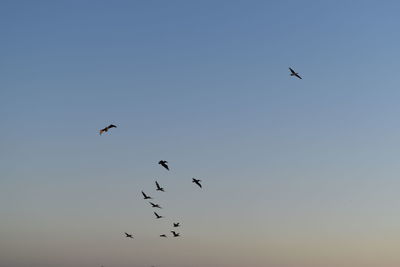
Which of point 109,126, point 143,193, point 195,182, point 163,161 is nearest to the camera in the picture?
point 109,126

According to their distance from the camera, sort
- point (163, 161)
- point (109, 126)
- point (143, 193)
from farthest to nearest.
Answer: point (143, 193) < point (163, 161) < point (109, 126)

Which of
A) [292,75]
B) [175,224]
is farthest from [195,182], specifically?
[292,75]

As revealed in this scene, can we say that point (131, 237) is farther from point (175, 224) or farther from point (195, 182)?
point (195, 182)

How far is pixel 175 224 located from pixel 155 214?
9.12 meters

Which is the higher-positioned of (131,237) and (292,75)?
(292,75)

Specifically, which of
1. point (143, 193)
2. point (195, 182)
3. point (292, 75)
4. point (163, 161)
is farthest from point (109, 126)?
point (292, 75)

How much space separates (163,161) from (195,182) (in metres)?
18.4

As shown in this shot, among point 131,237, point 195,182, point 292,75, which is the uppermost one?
point 292,75

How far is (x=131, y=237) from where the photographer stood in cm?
16488

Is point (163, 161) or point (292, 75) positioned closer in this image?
point (163, 161)

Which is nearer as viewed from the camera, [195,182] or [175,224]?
[195,182]

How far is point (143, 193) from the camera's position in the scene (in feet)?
518

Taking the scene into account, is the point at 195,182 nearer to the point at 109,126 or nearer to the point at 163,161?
the point at 163,161

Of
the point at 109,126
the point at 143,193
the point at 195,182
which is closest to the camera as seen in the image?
the point at 109,126
